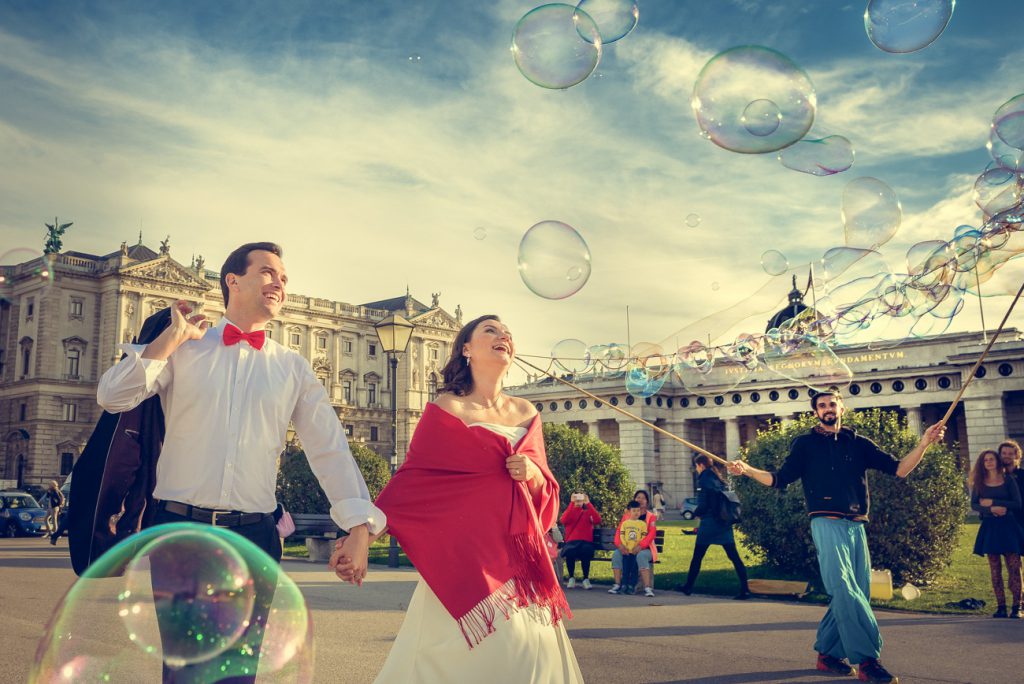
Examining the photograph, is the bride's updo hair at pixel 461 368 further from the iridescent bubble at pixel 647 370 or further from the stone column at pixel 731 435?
the stone column at pixel 731 435

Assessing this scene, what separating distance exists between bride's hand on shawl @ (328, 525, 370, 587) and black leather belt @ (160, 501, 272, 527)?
0.36m

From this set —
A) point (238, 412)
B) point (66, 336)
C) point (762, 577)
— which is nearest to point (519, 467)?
point (238, 412)

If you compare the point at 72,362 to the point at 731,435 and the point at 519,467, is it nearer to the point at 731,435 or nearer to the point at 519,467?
the point at 731,435

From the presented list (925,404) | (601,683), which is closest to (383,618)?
(601,683)

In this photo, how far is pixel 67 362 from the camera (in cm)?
6150

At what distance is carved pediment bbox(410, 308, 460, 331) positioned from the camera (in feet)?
259

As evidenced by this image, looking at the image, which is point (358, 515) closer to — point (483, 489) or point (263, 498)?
point (263, 498)

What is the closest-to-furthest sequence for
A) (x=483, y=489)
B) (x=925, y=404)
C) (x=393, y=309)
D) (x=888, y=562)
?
(x=483, y=489) → (x=888, y=562) → (x=925, y=404) → (x=393, y=309)

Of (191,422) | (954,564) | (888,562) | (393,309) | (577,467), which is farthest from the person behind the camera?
(393,309)

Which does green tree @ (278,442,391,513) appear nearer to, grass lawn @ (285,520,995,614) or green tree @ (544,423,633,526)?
grass lawn @ (285,520,995,614)

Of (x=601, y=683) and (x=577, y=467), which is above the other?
(x=577, y=467)

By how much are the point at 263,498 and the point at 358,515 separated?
1.17ft

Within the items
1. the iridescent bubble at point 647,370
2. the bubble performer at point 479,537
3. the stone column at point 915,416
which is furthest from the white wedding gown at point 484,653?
the stone column at point 915,416

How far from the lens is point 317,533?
1861 cm
